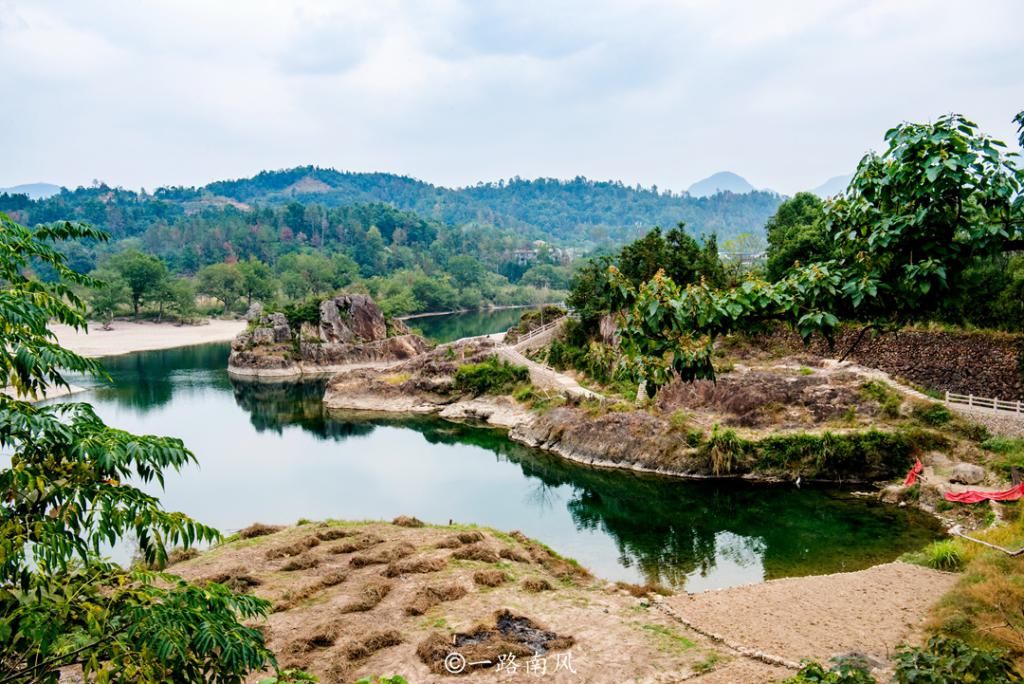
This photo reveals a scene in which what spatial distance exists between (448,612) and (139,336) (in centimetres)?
6419

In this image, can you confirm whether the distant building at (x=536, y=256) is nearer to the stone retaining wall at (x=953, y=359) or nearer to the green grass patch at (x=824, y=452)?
the stone retaining wall at (x=953, y=359)

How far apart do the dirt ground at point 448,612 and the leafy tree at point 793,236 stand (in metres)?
15.8

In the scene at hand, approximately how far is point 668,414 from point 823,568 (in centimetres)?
999

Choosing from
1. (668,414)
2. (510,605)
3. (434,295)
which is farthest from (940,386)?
(434,295)

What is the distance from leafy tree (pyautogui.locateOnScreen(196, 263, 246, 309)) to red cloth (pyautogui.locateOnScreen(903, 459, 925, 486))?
77380 mm

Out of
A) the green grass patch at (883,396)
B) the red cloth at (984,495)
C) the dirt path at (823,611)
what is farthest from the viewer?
the green grass patch at (883,396)

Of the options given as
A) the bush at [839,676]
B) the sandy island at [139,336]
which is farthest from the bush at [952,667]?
the sandy island at [139,336]

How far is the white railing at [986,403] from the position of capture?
20286mm

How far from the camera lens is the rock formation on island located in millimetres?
48312

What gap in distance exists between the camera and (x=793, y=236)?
37594mm

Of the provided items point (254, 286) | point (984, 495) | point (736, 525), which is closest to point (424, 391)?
point (736, 525)

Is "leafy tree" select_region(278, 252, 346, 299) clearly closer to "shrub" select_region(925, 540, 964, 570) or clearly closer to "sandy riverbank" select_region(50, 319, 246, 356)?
"sandy riverbank" select_region(50, 319, 246, 356)

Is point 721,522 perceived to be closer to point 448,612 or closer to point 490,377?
point 448,612

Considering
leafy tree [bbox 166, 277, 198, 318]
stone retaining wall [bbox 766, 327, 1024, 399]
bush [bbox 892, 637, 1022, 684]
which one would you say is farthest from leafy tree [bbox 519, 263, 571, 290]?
bush [bbox 892, 637, 1022, 684]
